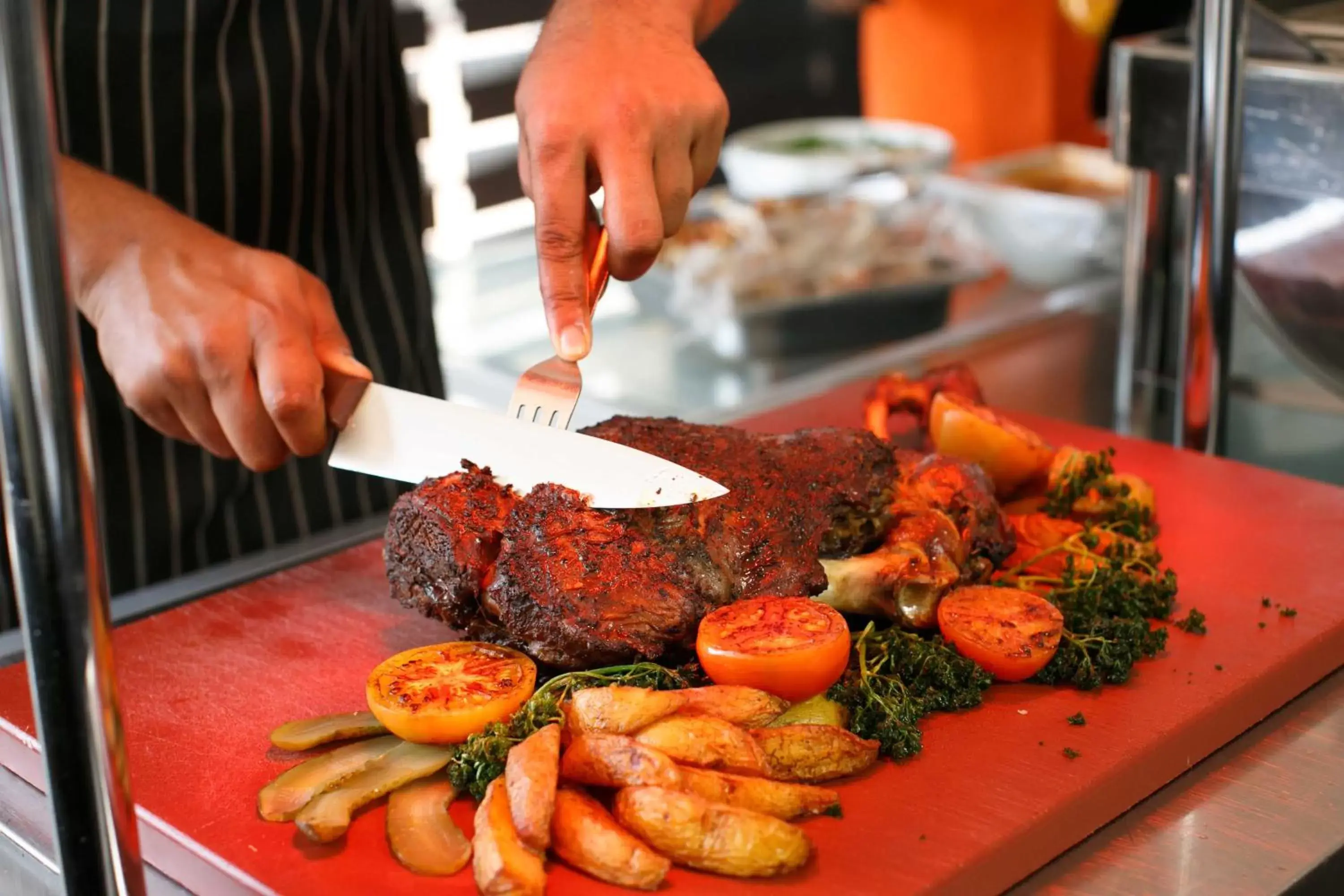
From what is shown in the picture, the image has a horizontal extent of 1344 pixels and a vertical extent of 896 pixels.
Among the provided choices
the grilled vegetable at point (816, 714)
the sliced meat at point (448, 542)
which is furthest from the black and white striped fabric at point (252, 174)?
the grilled vegetable at point (816, 714)

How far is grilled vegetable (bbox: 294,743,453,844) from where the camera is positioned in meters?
1.35

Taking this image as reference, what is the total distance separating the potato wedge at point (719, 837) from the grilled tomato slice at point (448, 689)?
28 centimetres

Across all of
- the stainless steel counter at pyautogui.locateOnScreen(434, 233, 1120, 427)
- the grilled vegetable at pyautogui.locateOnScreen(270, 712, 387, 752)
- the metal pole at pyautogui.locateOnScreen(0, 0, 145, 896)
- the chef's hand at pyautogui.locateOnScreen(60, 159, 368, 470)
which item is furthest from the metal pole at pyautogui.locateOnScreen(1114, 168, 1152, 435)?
the metal pole at pyautogui.locateOnScreen(0, 0, 145, 896)

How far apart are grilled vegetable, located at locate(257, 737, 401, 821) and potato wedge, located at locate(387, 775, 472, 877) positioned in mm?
66

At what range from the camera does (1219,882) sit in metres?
1.34

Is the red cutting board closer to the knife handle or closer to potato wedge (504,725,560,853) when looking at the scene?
potato wedge (504,725,560,853)

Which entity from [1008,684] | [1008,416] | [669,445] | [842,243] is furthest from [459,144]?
[1008,684]

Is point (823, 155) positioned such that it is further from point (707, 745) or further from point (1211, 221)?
point (707, 745)

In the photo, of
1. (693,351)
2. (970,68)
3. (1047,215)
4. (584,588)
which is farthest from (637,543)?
(970,68)

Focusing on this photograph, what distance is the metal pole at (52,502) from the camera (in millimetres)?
864

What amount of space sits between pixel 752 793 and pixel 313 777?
480 millimetres

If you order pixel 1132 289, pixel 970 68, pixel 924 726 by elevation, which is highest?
pixel 970 68

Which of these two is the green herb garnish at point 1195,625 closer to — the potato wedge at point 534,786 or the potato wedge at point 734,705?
the potato wedge at point 734,705

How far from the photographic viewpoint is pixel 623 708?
1.42 metres
